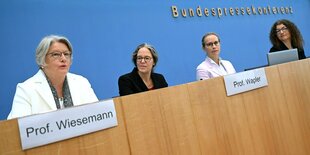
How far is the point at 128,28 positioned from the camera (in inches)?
116

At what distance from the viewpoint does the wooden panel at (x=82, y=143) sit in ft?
2.76

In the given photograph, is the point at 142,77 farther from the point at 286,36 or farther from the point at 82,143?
the point at 286,36

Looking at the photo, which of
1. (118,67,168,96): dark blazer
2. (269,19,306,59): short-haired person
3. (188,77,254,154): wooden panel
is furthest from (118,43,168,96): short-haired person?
(269,19,306,59): short-haired person

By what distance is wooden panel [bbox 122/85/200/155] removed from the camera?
1.09 metres

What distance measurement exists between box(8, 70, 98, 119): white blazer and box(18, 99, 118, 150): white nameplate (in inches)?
17.3

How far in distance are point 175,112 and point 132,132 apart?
24cm

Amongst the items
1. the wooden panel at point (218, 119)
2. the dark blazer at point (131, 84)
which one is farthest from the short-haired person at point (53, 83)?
the wooden panel at point (218, 119)

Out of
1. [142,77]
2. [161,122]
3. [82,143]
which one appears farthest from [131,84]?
[82,143]

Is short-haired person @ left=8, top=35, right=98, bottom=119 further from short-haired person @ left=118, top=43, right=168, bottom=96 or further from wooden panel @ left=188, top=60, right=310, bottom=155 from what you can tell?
wooden panel @ left=188, top=60, right=310, bottom=155

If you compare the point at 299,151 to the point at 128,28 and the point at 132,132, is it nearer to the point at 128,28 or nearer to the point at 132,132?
the point at 132,132

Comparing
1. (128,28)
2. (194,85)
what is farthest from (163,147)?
(128,28)

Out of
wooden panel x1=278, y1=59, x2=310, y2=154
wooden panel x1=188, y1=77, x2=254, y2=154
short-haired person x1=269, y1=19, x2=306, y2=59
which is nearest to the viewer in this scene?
wooden panel x1=188, y1=77, x2=254, y2=154

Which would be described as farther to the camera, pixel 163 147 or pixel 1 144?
pixel 163 147

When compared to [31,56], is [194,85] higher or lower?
lower
